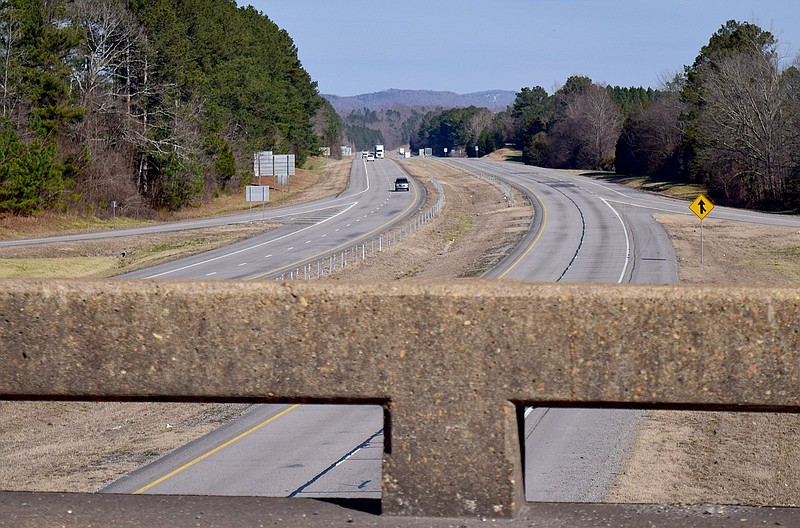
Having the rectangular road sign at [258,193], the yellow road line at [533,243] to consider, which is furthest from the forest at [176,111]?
the yellow road line at [533,243]

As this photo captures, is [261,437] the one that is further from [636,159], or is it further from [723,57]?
[636,159]

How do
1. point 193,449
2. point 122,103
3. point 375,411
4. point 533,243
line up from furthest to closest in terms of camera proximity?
point 122,103, point 533,243, point 375,411, point 193,449

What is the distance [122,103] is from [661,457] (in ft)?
214

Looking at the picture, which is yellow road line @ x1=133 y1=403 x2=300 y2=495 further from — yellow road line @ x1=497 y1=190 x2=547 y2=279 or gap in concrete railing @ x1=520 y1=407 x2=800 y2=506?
yellow road line @ x1=497 y1=190 x2=547 y2=279

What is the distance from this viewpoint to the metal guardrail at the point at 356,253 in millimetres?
46062

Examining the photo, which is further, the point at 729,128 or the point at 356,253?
the point at 729,128

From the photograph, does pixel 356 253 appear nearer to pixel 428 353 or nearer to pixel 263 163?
pixel 263 163

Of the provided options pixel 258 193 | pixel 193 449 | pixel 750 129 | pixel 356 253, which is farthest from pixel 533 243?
pixel 193 449

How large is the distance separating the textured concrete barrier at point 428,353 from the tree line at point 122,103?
5836cm

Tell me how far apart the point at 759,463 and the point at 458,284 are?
12.8 metres

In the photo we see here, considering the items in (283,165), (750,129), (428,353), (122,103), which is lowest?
(428,353)

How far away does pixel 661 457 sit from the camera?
55.2ft

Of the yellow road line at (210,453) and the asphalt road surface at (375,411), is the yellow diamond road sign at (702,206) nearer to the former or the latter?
the asphalt road surface at (375,411)

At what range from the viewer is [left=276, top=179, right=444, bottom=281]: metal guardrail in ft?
151
